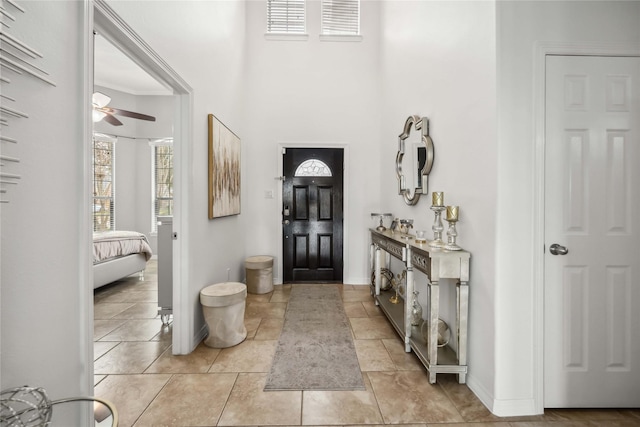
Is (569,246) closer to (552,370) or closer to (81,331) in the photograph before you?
(552,370)

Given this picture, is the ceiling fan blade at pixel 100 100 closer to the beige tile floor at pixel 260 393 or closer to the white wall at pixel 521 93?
the beige tile floor at pixel 260 393

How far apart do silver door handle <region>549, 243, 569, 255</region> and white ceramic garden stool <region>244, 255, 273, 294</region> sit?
3.05 metres

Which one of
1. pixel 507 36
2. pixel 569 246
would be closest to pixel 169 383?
pixel 569 246

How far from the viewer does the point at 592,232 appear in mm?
1658

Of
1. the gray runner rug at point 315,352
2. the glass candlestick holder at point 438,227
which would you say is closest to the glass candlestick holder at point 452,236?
the glass candlestick holder at point 438,227

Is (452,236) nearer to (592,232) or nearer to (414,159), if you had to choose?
(592,232)

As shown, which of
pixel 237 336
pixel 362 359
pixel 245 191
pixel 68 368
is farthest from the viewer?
pixel 245 191

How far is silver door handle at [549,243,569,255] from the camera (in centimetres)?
164

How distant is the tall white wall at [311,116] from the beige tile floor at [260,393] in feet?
6.02

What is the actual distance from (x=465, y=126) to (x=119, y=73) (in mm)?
5801

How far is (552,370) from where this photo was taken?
5.53 ft

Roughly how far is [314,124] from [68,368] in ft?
12.4

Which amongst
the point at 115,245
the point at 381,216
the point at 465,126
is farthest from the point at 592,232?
the point at 115,245

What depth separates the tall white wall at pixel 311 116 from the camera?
14.0 feet
